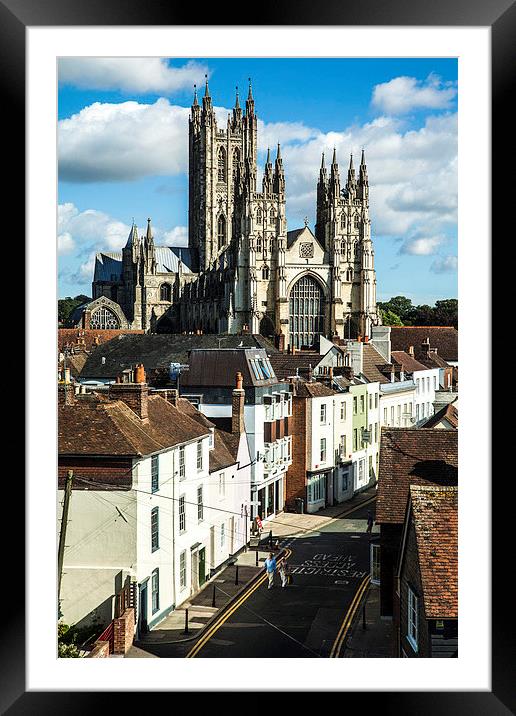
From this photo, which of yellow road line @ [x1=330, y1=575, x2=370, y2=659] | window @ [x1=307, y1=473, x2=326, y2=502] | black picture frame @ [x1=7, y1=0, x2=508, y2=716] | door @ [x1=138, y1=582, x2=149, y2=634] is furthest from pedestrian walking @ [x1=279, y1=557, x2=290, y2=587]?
black picture frame @ [x1=7, y1=0, x2=508, y2=716]

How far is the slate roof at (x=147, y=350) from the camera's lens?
2614cm

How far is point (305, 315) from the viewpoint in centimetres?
5325

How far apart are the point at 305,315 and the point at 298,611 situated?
4236cm

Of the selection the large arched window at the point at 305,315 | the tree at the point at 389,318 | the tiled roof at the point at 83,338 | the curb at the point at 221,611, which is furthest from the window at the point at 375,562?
the large arched window at the point at 305,315

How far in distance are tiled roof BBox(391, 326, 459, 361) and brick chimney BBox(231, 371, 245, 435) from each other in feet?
44.1

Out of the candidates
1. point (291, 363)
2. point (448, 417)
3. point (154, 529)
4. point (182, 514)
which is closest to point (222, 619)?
point (154, 529)

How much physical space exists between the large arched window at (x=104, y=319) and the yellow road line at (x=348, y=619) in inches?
1884

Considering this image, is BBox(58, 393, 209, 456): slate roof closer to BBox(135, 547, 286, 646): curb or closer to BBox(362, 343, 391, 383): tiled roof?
BBox(135, 547, 286, 646): curb

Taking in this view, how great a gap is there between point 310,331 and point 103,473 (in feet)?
142

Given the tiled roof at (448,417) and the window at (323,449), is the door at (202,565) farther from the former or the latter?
the window at (323,449)
